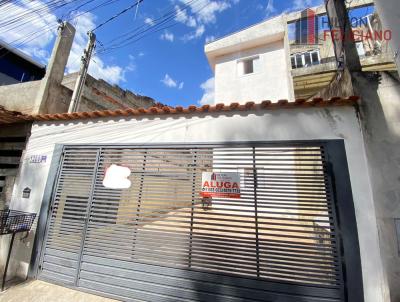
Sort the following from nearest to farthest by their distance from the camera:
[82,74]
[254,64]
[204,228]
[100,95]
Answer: [204,228], [82,74], [100,95], [254,64]

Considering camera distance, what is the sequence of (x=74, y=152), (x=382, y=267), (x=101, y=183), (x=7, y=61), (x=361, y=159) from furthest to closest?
(x=7, y=61) → (x=74, y=152) → (x=101, y=183) → (x=361, y=159) → (x=382, y=267)

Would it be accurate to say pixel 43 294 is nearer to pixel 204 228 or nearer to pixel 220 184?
pixel 204 228

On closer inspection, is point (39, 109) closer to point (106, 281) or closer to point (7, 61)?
point (106, 281)

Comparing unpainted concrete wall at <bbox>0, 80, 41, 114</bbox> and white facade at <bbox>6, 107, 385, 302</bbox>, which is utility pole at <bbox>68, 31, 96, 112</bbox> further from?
white facade at <bbox>6, 107, 385, 302</bbox>

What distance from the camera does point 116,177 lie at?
4320 mm

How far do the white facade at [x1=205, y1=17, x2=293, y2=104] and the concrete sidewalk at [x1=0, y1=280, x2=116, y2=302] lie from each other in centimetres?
885

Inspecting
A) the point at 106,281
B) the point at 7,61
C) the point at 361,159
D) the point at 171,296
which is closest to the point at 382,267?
the point at 361,159

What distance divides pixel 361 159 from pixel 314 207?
1.07 m

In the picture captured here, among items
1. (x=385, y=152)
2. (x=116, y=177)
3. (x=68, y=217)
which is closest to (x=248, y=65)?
(x=385, y=152)

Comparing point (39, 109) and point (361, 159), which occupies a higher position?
point (39, 109)

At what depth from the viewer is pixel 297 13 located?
1602 centimetres

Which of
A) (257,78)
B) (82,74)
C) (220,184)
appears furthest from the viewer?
(257,78)

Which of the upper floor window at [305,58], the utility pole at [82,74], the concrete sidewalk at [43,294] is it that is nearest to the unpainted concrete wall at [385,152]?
the concrete sidewalk at [43,294]

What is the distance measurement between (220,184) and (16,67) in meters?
20.0
